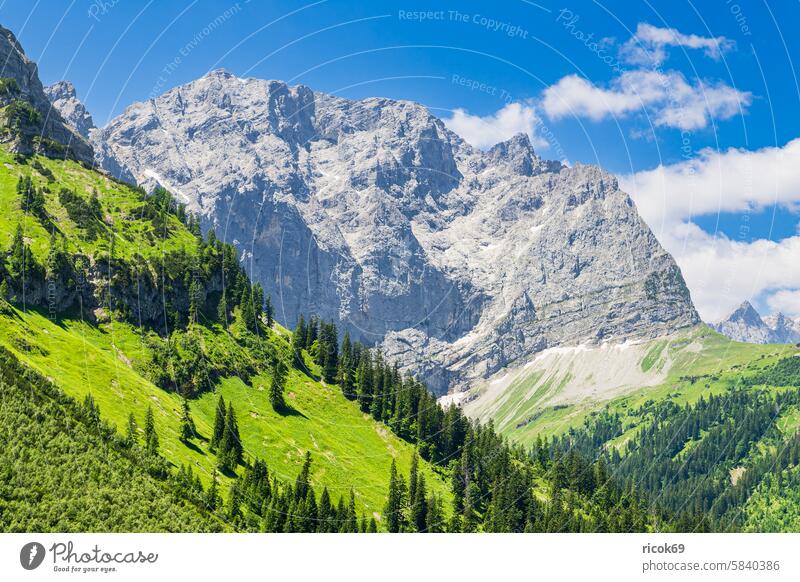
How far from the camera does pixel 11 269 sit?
573 ft

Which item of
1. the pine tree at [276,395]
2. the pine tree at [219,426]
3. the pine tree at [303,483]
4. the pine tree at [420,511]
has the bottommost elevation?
the pine tree at [420,511]

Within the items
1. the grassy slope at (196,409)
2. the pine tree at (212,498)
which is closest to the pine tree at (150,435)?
the grassy slope at (196,409)

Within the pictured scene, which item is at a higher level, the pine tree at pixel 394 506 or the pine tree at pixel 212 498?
the pine tree at pixel 212 498

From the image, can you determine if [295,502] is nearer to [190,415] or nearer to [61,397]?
[190,415]

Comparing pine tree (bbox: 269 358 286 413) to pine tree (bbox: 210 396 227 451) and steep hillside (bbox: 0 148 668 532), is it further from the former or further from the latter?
pine tree (bbox: 210 396 227 451)

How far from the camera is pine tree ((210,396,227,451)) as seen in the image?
156 m

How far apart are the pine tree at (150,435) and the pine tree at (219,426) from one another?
14.7m

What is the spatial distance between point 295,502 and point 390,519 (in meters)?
23.4
